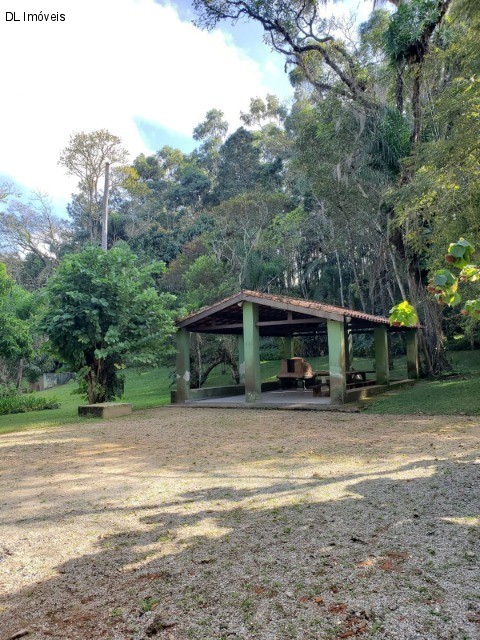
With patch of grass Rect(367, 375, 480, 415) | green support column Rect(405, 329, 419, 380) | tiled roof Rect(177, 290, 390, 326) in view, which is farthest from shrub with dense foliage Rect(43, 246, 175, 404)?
green support column Rect(405, 329, 419, 380)

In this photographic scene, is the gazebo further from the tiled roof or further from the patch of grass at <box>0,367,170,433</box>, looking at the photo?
the patch of grass at <box>0,367,170,433</box>

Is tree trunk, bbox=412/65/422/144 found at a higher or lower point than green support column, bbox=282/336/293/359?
higher

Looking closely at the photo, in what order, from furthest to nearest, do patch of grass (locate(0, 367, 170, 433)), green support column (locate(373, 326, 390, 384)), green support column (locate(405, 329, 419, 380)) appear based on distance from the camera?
green support column (locate(405, 329, 419, 380))
green support column (locate(373, 326, 390, 384))
patch of grass (locate(0, 367, 170, 433))

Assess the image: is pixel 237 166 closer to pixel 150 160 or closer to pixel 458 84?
pixel 150 160

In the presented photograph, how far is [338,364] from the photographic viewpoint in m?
13.0

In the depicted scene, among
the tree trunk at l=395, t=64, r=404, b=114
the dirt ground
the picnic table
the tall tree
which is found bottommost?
the dirt ground

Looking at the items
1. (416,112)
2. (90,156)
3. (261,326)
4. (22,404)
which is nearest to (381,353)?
(261,326)

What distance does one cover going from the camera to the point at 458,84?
1216cm

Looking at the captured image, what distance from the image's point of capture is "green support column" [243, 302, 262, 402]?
556 inches

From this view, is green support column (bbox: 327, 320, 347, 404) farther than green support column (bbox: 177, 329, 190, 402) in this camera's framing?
No

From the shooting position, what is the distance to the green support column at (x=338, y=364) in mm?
12938

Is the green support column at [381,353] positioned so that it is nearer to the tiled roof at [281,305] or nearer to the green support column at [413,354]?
the tiled roof at [281,305]

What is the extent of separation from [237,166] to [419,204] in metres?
27.1

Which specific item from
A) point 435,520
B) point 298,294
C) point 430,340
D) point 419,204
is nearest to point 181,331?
point 419,204
